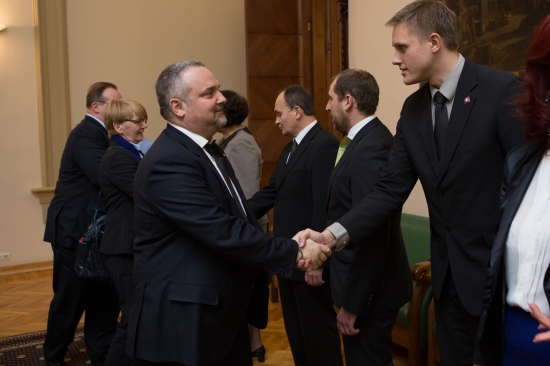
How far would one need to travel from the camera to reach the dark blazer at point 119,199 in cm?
324

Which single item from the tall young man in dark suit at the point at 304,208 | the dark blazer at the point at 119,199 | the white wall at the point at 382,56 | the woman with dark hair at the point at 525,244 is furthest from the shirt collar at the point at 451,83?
the white wall at the point at 382,56

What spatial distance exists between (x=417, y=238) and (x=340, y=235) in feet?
7.31

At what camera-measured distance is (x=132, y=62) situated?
26.2 feet

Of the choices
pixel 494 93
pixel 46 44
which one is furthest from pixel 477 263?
pixel 46 44

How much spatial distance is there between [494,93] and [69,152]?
2.96 metres

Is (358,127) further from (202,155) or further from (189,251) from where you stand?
(189,251)

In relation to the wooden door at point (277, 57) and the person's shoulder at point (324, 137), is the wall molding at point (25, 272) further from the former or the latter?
the person's shoulder at point (324, 137)

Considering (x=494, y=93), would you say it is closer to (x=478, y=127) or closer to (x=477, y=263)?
(x=478, y=127)

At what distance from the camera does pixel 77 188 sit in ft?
12.9

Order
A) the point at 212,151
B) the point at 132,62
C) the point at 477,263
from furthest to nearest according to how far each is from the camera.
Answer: the point at 132,62 < the point at 212,151 < the point at 477,263

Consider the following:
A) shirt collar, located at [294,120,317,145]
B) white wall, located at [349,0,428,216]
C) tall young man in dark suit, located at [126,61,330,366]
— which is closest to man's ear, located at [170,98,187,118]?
tall young man in dark suit, located at [126,61,330,366]

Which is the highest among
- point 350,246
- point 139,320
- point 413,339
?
A: point 350,246

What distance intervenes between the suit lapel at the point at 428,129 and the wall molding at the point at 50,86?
6.21m

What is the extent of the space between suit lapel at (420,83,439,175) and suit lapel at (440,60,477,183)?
6 centimetres
